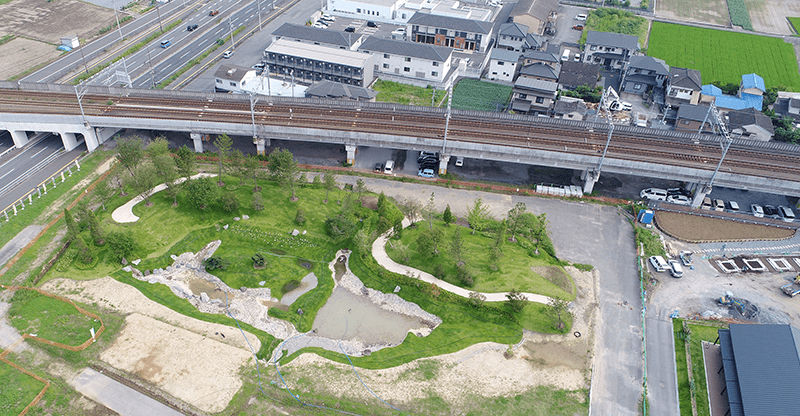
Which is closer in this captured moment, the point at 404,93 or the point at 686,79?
the point at 686,79

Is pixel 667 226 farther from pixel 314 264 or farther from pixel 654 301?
pixel 314 264

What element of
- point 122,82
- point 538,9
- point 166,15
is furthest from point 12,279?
point 538,9

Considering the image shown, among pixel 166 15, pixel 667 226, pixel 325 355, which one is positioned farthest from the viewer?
pixel 166 15

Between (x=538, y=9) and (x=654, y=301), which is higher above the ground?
(x=538, y=9)

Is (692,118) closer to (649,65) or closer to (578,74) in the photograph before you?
(649,65)

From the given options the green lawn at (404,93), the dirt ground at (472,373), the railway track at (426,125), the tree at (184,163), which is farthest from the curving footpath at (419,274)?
the green lawn at (404,93)

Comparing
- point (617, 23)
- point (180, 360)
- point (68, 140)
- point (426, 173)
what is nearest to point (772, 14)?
point (617, 23)
